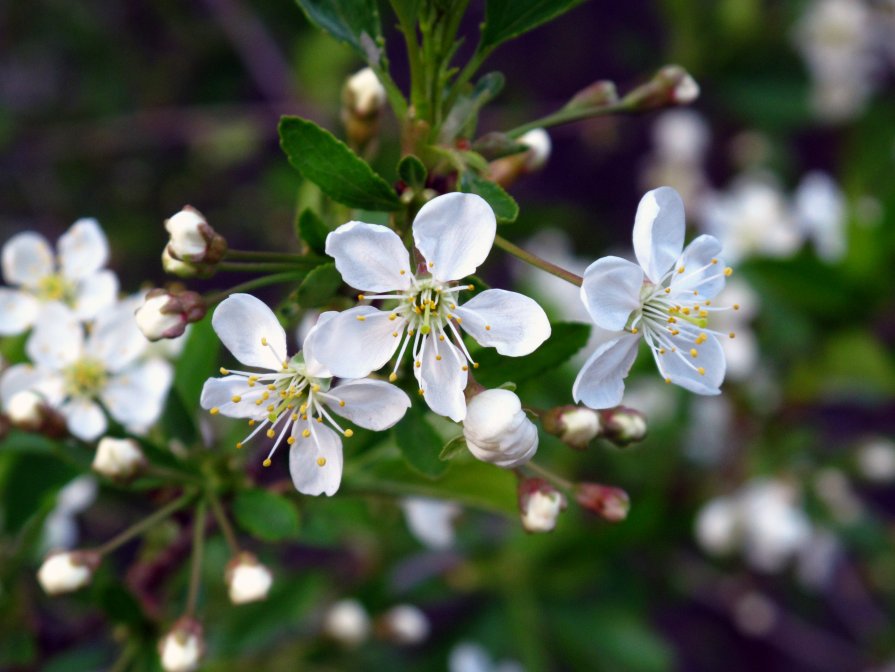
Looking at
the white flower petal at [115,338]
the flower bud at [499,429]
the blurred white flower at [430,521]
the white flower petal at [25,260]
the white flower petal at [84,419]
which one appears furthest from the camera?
the blurred white flower at [430,521]

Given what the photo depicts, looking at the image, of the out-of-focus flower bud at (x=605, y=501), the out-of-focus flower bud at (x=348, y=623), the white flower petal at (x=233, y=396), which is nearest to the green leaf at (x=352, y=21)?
the white flower petal at (x=233, y=396)

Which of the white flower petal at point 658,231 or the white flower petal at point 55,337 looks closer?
the white flower petal at point 658,231

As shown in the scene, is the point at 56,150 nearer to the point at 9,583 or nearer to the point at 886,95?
the point at 9,583

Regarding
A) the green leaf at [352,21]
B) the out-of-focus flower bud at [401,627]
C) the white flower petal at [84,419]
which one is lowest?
the out-of-focus flower bud at [401,627]

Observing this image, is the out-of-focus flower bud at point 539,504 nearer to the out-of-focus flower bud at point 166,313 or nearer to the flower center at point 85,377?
the out-of-focus flower bud at point 166,313

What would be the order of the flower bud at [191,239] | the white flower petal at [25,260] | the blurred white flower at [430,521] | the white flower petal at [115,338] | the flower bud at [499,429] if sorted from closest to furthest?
the flower bud at [499,429] < the flower bud at [191,239] < the white flower petal at [115,338] < the white flower petal at [25,260] < the blurred white flower at [430,521]

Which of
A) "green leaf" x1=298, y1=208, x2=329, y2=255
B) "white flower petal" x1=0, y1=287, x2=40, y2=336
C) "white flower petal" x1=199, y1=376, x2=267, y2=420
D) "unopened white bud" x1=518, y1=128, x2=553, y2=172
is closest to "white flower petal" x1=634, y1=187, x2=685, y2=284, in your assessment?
"unopened white bud" x1=518, y1=128, x2=553, y2=172

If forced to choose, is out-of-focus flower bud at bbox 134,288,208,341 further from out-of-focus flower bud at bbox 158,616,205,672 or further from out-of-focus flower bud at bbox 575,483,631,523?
out-of-focus flower bud at bbox 575,483,631,523
